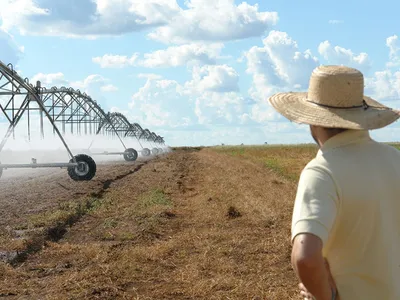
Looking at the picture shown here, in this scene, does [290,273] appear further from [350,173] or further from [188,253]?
[350,173]

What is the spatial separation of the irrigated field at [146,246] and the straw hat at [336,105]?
4316mm

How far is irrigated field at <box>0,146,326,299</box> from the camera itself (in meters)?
7.19

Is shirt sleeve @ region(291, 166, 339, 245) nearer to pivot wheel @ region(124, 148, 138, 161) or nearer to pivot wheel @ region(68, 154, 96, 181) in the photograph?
pivot wheel @ region(68, 154, 96, 181)

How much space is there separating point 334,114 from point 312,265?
554 millimetres

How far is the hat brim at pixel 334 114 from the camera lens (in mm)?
2449

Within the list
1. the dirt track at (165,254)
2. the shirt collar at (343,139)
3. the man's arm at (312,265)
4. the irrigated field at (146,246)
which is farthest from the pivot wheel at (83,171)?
the man's arm at (312,265)

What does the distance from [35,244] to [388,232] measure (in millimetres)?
8159

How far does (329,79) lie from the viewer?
2.55m

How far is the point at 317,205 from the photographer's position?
227 cm

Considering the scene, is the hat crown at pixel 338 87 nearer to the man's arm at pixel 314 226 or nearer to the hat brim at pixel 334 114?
the hat brim at pixel 334 114

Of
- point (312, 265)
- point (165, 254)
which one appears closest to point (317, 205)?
point (312, 265)

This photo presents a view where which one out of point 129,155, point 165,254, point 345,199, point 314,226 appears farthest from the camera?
point 129,155

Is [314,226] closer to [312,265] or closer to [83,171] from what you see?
[312,265]

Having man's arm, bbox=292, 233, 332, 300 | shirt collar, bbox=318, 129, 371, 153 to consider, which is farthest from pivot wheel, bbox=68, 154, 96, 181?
man's arm, bbox=292, 233, 332, 300
